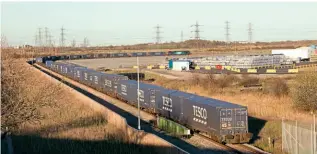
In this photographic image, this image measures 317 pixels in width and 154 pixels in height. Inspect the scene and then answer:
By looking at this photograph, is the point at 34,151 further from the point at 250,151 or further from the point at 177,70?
the point at 177,70

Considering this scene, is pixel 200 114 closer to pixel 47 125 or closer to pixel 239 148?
pixel 239 148

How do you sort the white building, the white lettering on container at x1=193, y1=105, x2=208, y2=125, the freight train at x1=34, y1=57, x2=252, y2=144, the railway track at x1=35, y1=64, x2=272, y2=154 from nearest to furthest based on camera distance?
the railway track at x1=35, y1=64, x2=272, y2=154, the freight train at x1=34, y1=57, x2=252, y2=144, the white lettering on container at x1=193, y1=105, x2=208, y2=125, the white building

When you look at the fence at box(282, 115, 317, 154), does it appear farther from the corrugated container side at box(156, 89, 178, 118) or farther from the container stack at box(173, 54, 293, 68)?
the container stack at box(173, 54, 293, 68)

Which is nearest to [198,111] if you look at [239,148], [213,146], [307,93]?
[213,146]

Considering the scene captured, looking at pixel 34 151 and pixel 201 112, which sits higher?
pixel 201 112

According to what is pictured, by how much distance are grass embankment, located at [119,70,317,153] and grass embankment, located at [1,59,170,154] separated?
9.55m

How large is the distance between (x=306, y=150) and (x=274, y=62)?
7098cm

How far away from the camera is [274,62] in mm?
91812

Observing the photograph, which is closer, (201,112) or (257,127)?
(201,112)

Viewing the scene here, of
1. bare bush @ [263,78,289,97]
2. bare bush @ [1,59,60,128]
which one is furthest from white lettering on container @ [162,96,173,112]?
bare bush @ [263,78,289,97]

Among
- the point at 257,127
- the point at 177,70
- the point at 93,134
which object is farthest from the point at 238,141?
the point at 177,70

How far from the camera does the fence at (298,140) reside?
2233 centimetres

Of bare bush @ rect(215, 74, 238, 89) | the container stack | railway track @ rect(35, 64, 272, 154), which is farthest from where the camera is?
the container stack

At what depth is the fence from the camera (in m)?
22.3
